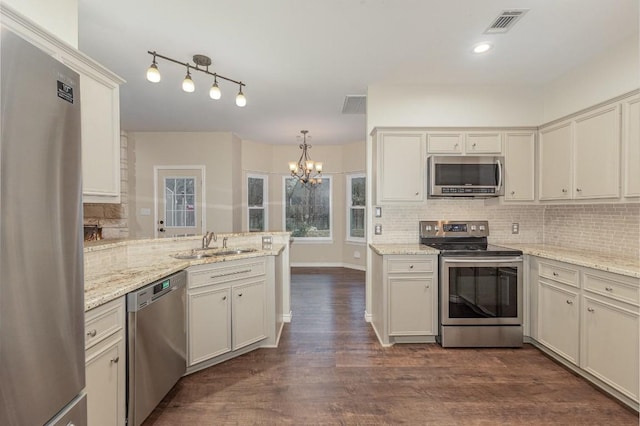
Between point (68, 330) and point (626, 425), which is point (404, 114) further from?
point (68, 330)

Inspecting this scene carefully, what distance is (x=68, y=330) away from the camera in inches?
41.9

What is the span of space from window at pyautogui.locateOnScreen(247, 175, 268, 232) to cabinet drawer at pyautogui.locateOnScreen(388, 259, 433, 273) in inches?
163

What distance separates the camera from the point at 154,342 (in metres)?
1.91

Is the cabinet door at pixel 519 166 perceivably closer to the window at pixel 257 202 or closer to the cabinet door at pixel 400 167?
the cabinet door at pixel 400 167

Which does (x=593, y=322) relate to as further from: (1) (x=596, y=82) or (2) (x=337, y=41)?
(2) (x=337, y=41)

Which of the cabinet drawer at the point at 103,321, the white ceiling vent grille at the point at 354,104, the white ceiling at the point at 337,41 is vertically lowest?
the cabinet drawer at the point at 103,321

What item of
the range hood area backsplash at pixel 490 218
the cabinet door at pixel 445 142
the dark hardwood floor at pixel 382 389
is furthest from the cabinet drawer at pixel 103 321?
the cabinet door at pixel 445 142

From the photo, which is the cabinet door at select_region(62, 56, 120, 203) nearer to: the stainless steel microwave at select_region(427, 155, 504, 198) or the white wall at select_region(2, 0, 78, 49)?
the white wall at select_region(2, 0, 78, 49)

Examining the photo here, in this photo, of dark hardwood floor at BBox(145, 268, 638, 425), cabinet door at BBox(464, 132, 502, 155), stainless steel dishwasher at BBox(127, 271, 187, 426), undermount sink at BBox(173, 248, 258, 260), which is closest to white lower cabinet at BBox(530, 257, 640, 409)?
dark hardwood floor at BBox(145, 268, 638, 425)

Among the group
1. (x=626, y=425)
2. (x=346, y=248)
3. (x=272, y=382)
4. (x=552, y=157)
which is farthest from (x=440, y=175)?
(x=346, y=248)

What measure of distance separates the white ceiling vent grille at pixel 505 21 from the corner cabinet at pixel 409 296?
2.00 m

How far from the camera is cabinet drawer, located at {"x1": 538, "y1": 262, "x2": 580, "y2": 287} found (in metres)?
2.40

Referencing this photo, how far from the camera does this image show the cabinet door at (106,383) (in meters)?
1.44

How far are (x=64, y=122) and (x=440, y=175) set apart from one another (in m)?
2.99
